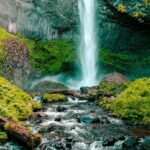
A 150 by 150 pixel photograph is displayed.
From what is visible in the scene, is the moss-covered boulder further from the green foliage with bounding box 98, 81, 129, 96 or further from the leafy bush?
the leafy bush

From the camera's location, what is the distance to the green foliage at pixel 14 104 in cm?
1501

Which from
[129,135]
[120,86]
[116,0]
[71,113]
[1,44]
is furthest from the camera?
[116,0]

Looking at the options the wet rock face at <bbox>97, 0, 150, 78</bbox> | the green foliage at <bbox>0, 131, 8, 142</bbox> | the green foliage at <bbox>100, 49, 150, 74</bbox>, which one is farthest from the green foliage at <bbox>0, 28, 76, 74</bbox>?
the green foliage at <bbox>0, 131, 8, 142</bbox>

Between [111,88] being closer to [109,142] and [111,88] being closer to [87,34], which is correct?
[87,34]

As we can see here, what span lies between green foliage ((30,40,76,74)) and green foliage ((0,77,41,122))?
15.7 meters

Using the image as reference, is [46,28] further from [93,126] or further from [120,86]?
[93,126]

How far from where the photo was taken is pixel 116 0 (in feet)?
105

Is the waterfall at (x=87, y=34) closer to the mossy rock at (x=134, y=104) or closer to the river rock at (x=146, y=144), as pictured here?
the mossy rock at (x=134, y=104)

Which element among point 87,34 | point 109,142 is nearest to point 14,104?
point 109,142

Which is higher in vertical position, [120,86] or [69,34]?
[69,34]

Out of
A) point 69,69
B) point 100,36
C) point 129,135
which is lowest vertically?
point 129,135

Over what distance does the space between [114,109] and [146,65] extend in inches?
675

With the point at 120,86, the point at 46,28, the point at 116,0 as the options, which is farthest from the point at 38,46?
the point at 120,86

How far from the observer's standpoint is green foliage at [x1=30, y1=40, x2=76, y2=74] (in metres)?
34.2
